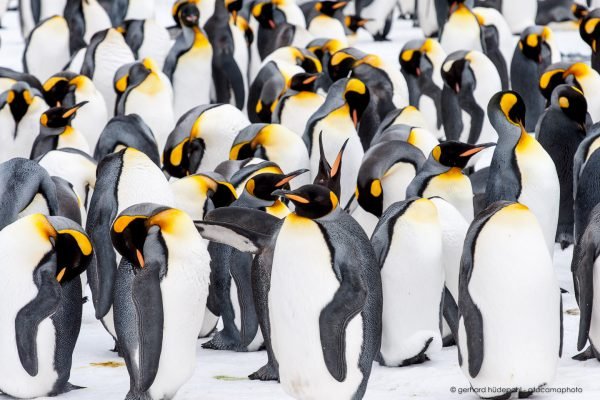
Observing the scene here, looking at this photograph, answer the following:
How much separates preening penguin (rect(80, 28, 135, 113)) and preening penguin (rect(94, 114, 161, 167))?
112 inches

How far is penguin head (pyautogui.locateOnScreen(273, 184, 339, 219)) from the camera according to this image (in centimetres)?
422

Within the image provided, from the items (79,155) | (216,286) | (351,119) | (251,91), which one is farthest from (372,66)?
(216,286)

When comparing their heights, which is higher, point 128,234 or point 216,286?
point 128,234

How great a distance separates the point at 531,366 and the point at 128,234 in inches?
60.2

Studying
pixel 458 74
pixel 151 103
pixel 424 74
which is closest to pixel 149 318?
pixel 151 103

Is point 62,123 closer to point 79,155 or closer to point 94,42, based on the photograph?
point 79,155

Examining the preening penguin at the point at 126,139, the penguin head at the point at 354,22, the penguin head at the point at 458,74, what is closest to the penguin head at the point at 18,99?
the preening penguin at the point at 126,139

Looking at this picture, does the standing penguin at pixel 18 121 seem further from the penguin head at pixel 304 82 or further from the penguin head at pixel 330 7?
the penguin head at pixel 330 7

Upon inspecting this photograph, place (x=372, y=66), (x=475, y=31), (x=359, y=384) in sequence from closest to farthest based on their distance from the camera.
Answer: (x=359, y=384)
(x=372, y=66)
(x=475, y=31)

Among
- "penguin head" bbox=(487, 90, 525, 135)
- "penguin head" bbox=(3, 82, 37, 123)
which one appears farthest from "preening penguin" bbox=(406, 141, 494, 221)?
"penguin head" bbox=(3, 82, 37, 123)

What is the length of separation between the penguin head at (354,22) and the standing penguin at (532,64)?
10.2ft

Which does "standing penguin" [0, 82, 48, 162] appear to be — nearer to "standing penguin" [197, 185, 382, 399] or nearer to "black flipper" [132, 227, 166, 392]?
"black flipper" [132, 227, 166, 392]

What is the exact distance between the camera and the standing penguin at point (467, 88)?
9.30 meters

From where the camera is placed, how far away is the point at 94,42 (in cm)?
1030
